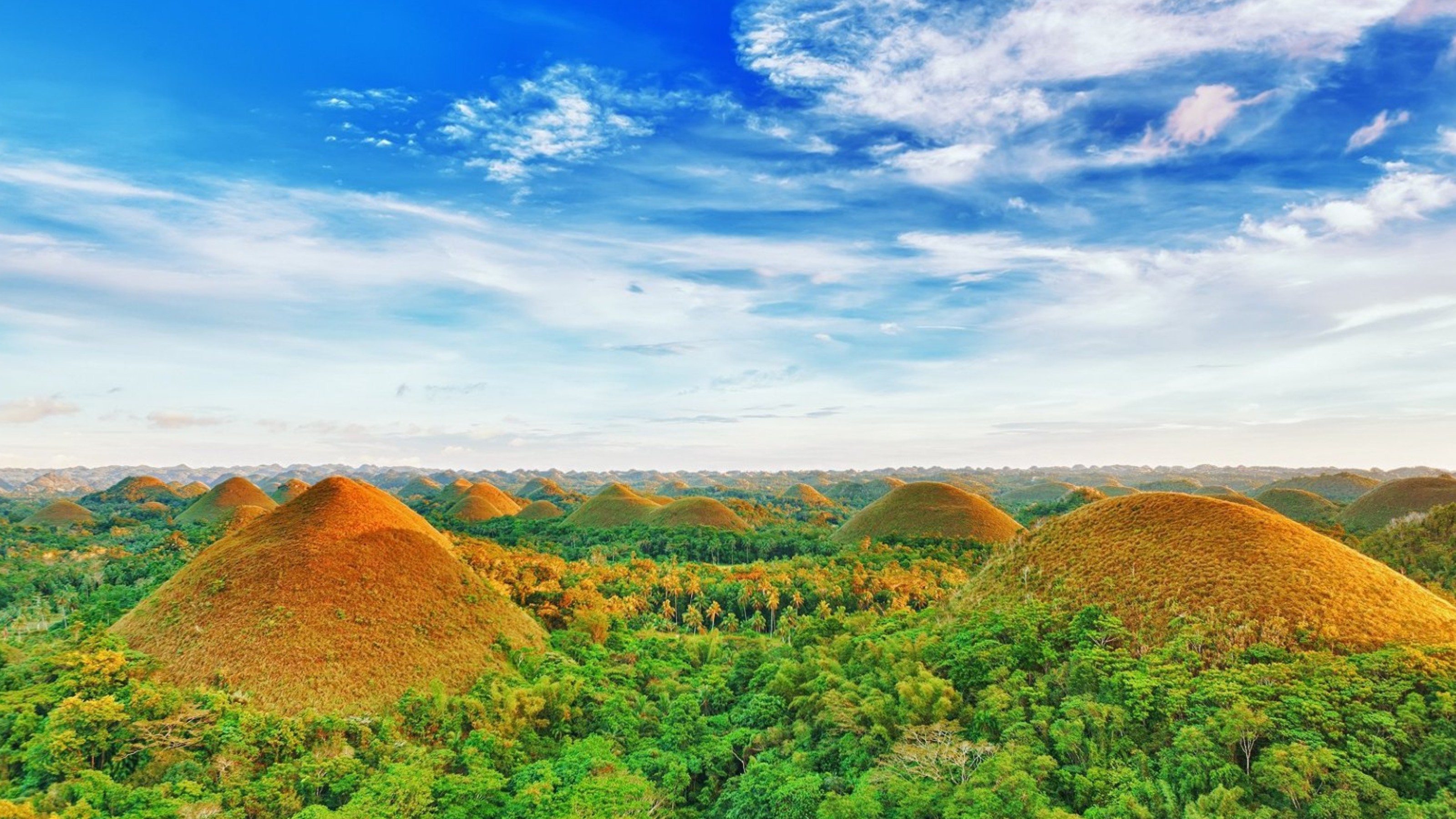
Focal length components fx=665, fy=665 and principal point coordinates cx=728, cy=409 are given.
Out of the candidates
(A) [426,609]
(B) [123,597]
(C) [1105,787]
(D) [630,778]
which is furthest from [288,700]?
(C) [1105,787]

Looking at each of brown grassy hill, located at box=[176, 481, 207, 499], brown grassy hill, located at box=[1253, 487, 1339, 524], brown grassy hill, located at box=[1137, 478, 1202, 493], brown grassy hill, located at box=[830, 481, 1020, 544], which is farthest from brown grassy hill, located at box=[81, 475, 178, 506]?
brown grassy hill, located at box=[1137, 478, 1202, 493]

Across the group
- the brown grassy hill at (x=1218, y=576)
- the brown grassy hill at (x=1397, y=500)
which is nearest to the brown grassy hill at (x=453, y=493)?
the brown grassy hill at (x=1218, y=576)

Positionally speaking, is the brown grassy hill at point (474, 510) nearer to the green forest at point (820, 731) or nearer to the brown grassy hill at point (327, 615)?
the brown grassy hill at point (327, 615)

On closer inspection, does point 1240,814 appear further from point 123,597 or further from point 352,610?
point 123,597

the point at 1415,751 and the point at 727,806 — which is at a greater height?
the point at 1415,751

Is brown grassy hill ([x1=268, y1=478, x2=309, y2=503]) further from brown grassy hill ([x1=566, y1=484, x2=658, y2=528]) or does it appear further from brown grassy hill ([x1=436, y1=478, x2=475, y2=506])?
brown grassy hill ([x1=566, y1=484, x2=658, y2=528])

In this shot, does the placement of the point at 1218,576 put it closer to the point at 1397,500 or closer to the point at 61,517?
the point at 1397,500
